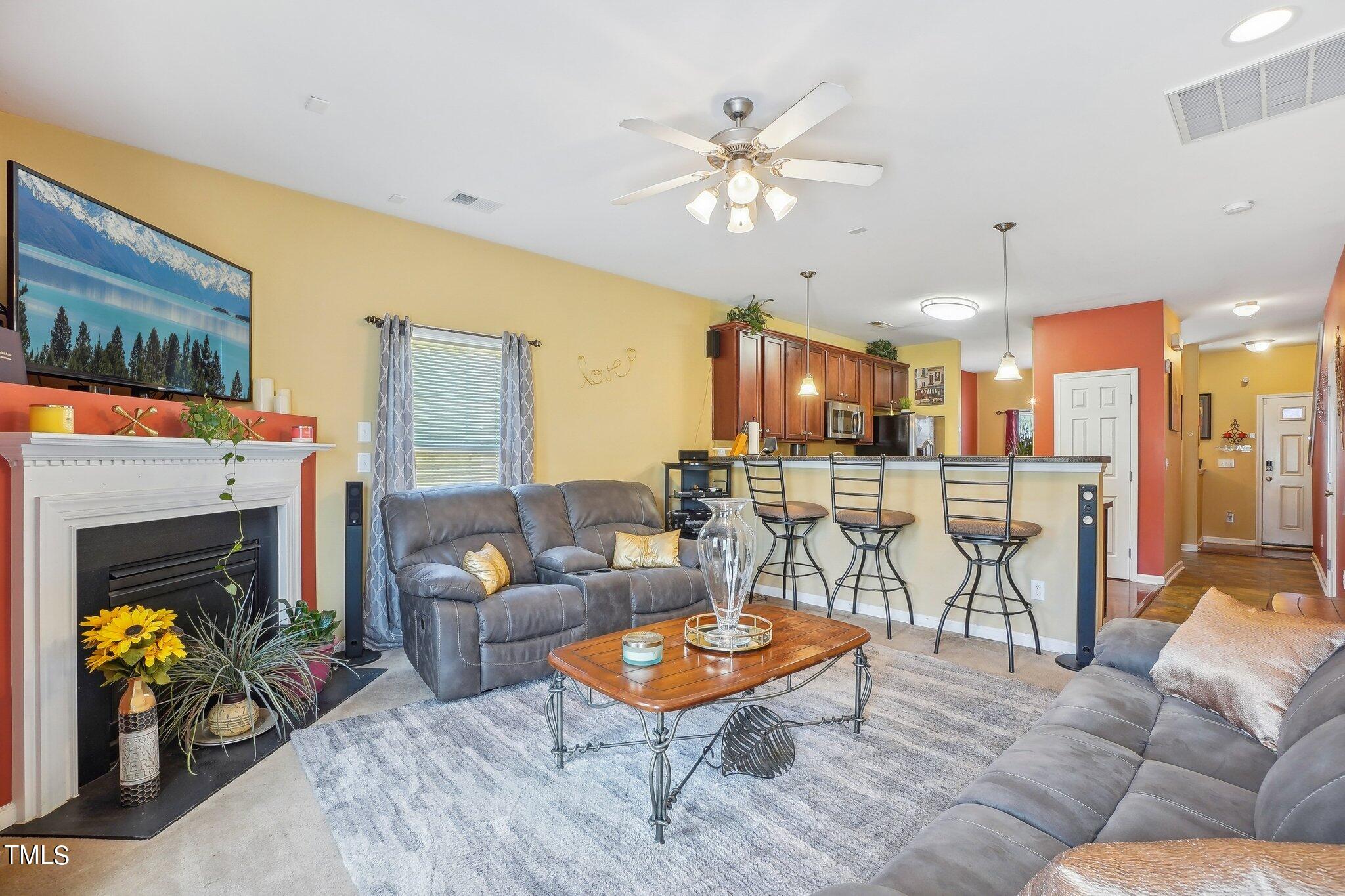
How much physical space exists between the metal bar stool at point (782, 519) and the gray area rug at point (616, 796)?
1.59 m

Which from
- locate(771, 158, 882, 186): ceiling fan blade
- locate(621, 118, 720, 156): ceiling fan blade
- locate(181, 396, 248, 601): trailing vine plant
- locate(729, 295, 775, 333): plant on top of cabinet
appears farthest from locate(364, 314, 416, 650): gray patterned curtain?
locate(729, 295, 775, 333): plant on top of cabinet

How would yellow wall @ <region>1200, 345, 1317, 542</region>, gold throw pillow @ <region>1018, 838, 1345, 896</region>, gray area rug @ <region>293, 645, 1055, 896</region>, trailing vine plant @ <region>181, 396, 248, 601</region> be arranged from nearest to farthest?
1. gold throw pillow @ <region>1018, 838, 1345, 896</region>
2. gray area rug @ <region>293, 645, 1055, 896</region>
3. trailing vine plant @ <region>181, 396, 248, 601</region>
4. yellow wall @ <region>1200, 345, 1317, 542</region>

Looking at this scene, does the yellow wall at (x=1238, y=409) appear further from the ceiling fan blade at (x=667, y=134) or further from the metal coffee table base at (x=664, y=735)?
the ceiling fan blade at (x=667, y=134)

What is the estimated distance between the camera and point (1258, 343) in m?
7.43

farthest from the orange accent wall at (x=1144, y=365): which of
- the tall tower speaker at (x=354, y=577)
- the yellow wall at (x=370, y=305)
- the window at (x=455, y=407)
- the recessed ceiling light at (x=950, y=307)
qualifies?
the tall tower speaker at (x=354, y=577)

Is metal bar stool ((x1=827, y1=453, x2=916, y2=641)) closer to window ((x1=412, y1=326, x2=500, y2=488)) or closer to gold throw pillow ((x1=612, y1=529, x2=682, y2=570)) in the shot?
gold throw pillow ((x1=612, y1=529, x2=682, y2=570))

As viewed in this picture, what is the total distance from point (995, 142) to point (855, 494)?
2385mm

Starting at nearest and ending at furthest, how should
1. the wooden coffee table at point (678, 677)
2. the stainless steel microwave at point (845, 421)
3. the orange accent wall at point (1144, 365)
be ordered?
1. the wooden coffee table at point (678, 677)
2. the orange accent wall at point (1144, 365)
3. the stainless steel microwave at point (845, 421)

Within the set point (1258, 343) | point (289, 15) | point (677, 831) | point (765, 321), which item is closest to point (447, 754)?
point (677, 831)

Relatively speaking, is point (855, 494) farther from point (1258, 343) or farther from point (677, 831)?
point (1258, 343)

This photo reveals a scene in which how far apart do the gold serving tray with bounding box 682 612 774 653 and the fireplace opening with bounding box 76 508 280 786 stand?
6.58 feet

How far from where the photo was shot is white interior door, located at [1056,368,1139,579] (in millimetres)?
5750

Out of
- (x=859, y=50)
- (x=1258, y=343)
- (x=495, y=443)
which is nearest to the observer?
(x=859, y=50)

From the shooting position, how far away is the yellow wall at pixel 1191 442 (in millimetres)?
7723
